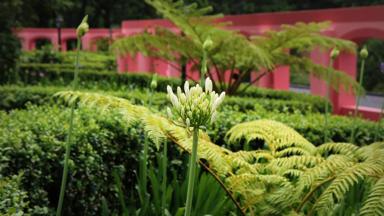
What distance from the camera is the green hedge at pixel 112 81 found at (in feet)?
26.9

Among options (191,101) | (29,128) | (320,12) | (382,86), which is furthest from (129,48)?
(382,86)

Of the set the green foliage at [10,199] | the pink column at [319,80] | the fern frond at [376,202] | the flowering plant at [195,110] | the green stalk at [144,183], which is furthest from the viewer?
the pink column at [319,80]

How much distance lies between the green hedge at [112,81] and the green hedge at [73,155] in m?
3.96

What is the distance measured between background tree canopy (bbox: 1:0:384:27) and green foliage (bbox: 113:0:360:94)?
112 inches

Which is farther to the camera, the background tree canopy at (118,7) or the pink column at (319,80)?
the background tree canopy at (118,7)

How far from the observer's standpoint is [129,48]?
796 cm

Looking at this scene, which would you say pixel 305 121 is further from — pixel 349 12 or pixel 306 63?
pixel 349 12

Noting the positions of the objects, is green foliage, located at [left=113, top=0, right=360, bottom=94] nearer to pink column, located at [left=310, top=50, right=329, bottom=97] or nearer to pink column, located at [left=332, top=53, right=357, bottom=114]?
pink column, located at [left=332, top=53, right=357, bottom=114]

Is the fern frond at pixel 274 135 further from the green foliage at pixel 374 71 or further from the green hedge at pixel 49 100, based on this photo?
the green foliage at pixel 374 71

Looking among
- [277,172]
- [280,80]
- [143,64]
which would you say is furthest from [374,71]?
[277,172]

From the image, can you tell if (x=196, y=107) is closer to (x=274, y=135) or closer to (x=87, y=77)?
(x=274, y=135)

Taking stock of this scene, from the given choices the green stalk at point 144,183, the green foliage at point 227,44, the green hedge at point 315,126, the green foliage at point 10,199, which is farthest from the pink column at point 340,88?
the green foliage at point 10,199

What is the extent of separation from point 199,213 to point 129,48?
5.27 m

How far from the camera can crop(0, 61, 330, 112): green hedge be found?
8.20 m
